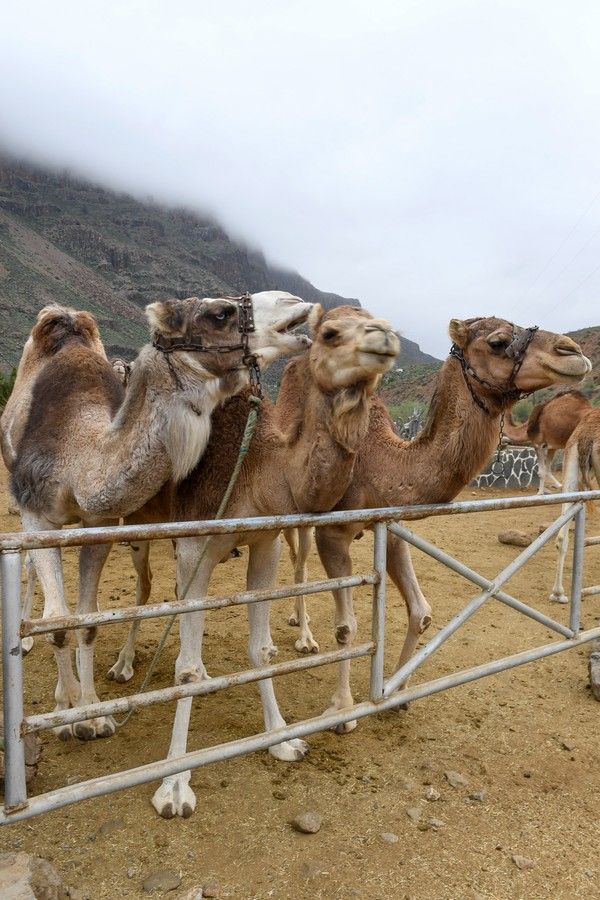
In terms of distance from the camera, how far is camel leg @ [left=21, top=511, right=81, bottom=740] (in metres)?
3.24

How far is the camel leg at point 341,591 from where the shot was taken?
3.75 metres

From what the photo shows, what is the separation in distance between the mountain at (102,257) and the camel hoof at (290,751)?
3046 centimetres

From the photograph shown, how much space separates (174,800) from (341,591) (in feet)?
4.79

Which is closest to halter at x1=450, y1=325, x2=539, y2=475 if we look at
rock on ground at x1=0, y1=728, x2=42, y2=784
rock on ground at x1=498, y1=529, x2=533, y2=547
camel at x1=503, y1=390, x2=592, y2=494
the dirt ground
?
the dirt ground

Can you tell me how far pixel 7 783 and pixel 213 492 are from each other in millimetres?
1654

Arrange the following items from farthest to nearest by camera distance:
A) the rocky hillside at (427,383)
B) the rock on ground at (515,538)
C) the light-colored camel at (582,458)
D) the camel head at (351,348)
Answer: the rocky hillside at (427,383)
the rock on ground at (515,538)
the light-colored camel at (582,458)
the camel head at (351,348)

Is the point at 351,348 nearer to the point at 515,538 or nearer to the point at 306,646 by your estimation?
the point at 306,646

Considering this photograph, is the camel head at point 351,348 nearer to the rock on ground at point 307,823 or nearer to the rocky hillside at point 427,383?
the rock on ground at point 307,823

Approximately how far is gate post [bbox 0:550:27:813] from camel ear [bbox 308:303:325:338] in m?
1.74

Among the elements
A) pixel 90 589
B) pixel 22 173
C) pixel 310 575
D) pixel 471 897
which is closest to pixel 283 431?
pixel 90 589

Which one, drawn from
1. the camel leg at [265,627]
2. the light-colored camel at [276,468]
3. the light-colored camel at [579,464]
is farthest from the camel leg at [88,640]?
the light-colored camel at [579,464]

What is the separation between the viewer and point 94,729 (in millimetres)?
3756

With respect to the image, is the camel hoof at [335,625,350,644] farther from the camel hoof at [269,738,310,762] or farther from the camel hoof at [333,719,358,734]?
the camel hoof at [269,738,310,762]

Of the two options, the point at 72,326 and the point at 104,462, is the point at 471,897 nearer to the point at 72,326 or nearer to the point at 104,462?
the point at 104,462
